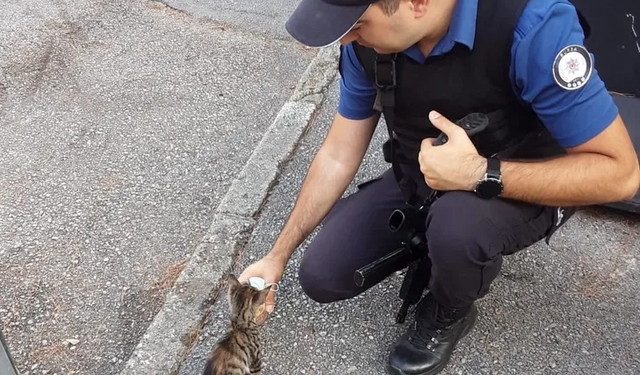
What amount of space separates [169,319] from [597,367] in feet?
5.53

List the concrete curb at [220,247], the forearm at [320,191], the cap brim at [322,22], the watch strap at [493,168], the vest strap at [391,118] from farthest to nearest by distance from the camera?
the concrete curb at [220,247]
the forearm at [320,191]
the vest strap at [391,118]
the watch strap at [493,168]
the cap brim at [322,22]

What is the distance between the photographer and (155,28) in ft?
17.2

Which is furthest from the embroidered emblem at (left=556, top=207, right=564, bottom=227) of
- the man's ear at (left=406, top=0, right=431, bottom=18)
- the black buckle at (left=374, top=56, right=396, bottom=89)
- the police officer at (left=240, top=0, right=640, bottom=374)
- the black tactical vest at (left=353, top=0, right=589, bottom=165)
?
the man's ear at (left=406, top=0, right=431, bottom=18)

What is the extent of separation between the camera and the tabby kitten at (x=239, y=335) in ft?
7.38

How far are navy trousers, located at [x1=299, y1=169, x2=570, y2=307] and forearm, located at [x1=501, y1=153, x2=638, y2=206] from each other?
0.11m

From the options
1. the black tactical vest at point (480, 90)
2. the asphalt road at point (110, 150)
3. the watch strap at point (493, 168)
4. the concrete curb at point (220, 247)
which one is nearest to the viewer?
the black tactical vest at point (480, 90)

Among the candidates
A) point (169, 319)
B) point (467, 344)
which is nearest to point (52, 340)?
point (169, 319)

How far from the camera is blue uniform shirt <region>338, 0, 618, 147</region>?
2018 mm

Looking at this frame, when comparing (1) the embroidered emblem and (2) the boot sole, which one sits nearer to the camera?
(1) the embroidered emblem

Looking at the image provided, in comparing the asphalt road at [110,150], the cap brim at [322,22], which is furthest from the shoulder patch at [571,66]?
the asphalt road at [110,150]

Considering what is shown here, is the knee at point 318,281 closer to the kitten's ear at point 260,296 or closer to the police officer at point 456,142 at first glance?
the police officer at point 456,142

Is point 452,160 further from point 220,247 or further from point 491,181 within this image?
point 220,247

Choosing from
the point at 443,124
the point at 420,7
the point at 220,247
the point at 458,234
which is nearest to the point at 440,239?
the point at 458,234

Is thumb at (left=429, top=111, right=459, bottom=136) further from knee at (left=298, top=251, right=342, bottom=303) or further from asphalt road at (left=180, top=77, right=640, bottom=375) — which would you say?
asphalt road at (left=180, top=77, right=640, bottom=375)
